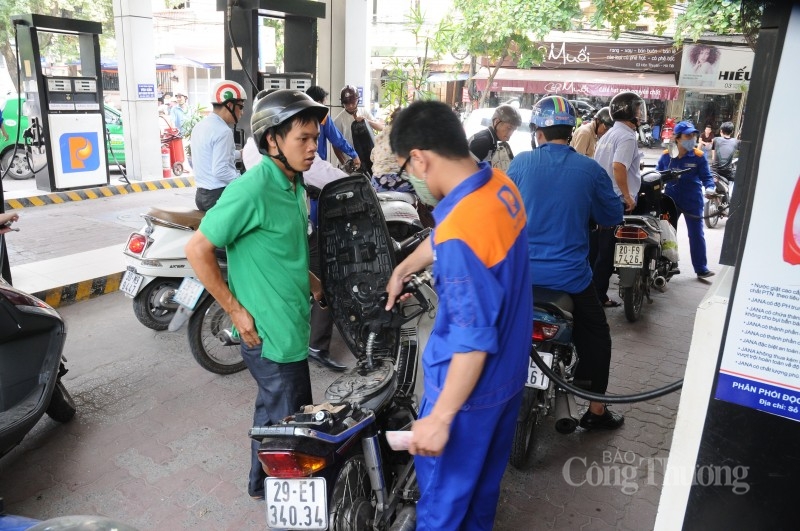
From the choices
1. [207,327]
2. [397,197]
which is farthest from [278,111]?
[397,197]

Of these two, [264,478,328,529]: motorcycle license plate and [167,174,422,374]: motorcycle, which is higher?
[264,478,328,529]: motorcycle license plate

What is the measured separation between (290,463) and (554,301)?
A: 181 cm

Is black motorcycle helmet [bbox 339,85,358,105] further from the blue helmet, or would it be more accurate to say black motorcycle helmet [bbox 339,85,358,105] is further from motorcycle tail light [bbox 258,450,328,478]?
motorcycle tail light [bbox 258,450,328,478]

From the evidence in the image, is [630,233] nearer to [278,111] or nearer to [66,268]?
[278,111]

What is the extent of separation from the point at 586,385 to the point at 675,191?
3.93 m

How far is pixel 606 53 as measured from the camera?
66.3 feet

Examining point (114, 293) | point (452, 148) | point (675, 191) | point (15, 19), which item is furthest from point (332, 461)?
point (15, 19)

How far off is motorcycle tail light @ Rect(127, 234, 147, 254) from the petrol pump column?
6.37 m

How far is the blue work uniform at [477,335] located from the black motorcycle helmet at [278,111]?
0.81 m

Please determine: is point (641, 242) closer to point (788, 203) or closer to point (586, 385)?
point (586, 385)

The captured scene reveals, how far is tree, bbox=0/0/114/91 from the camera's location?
1764cm

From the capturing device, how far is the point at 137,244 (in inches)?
185

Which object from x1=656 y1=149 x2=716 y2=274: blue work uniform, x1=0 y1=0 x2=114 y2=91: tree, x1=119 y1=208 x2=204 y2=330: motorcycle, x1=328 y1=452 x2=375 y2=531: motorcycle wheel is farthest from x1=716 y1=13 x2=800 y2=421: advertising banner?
x1=0 y1=0 x2=114 y2=91: tree

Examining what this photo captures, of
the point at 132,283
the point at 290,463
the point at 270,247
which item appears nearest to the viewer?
the point at 290,463
